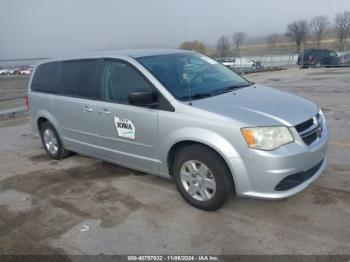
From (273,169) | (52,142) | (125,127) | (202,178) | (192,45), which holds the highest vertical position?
(192,45)

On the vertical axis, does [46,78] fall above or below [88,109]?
above

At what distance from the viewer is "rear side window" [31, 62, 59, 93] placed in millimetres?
5855

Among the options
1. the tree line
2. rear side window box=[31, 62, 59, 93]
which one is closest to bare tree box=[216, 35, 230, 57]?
the tree line

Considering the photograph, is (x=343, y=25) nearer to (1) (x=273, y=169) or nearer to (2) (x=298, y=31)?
(2) (x=298, y=31)

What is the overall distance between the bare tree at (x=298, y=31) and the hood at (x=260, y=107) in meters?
79.2

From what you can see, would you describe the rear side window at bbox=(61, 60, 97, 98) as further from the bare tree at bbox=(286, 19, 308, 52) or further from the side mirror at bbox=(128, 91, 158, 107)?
the bare tree at bbox=(286, 19, 308, 52)

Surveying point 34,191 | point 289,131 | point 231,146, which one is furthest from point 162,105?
point 34,191

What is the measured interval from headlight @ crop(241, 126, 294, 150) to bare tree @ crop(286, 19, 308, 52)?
80025mm

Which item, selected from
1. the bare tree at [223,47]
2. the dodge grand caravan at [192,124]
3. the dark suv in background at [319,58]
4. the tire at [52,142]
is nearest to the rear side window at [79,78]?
the dodge grand caravan at [192,124]

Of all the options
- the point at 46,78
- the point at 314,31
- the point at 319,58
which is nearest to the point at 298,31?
the point at 314,31

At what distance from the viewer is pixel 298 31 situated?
7925cm

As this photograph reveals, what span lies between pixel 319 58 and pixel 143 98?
2796cm

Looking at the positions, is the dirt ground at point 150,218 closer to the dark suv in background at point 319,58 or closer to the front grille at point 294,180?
the front grille at point 294,180

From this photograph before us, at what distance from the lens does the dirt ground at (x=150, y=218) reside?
3.31 meters
